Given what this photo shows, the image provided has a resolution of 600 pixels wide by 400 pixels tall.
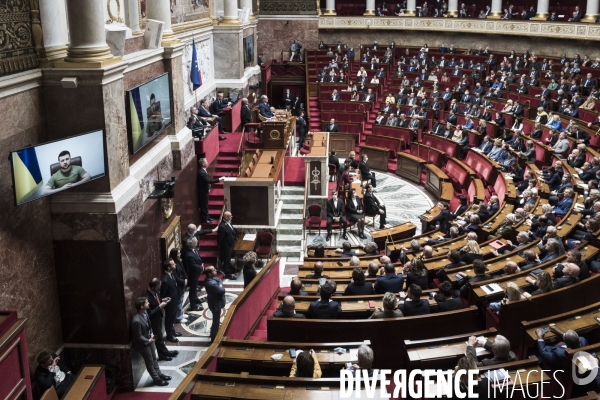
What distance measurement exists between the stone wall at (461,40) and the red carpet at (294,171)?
14.5 meters

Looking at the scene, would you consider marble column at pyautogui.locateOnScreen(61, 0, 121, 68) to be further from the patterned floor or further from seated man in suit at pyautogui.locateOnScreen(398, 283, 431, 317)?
the patterned floor

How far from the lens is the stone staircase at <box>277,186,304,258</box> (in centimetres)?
1306

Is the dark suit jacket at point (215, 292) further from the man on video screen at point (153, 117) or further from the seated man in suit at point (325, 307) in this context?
the man on video screen at point (153, 117)

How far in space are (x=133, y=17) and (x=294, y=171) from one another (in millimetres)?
6321

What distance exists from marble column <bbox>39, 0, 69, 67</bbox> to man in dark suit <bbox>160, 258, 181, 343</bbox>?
3.21m

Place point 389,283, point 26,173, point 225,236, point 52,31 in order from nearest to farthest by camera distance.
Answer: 1. point 26,173
2. point 52,31
3. point 389,283
4. point 225,236

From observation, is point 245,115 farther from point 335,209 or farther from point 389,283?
point 389,283

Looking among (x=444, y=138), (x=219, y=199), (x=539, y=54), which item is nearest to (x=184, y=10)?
(x=219, y=199)

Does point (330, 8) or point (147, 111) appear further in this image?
point (330, 8)

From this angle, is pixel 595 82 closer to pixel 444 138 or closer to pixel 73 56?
pixel 444 138

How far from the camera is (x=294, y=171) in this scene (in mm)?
15500

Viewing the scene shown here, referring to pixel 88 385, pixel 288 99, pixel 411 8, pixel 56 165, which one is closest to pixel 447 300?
pixel 88 385

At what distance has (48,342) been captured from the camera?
7625 mm

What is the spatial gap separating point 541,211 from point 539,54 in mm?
16956
